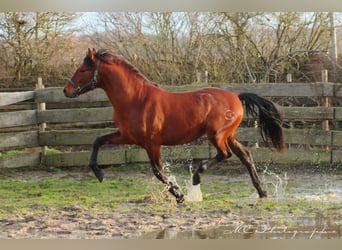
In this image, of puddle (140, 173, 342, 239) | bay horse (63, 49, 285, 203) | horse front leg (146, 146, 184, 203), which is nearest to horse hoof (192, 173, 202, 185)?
bay horse (63, 49, 285, 203)

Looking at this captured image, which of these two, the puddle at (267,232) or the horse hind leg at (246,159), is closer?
the puddle at (267,232)

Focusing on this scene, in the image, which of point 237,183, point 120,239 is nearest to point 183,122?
point 237,183

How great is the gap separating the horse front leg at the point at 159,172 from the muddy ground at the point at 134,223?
108mm

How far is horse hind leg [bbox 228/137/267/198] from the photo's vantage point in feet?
13.5

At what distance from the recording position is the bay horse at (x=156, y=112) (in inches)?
159

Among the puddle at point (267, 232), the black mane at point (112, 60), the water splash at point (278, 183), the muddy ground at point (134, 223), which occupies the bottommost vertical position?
the puddle at point (267, 232)

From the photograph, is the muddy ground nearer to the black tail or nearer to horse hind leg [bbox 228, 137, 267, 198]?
horse hind leg [bbox 228, 137, 267, 198]

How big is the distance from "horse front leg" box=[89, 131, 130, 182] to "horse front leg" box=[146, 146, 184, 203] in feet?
0.63

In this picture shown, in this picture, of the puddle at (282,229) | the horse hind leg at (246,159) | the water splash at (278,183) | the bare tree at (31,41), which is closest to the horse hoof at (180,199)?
the puddle at (282,229)

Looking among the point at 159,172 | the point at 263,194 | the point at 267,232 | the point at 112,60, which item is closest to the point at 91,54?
the point at 112,60

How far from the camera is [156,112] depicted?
404 cm

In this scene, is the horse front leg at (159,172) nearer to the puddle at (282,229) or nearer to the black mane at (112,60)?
the puddle at (282,229)

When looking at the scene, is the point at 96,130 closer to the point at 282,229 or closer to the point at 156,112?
the point at 156,112

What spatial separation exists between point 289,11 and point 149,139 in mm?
1357
